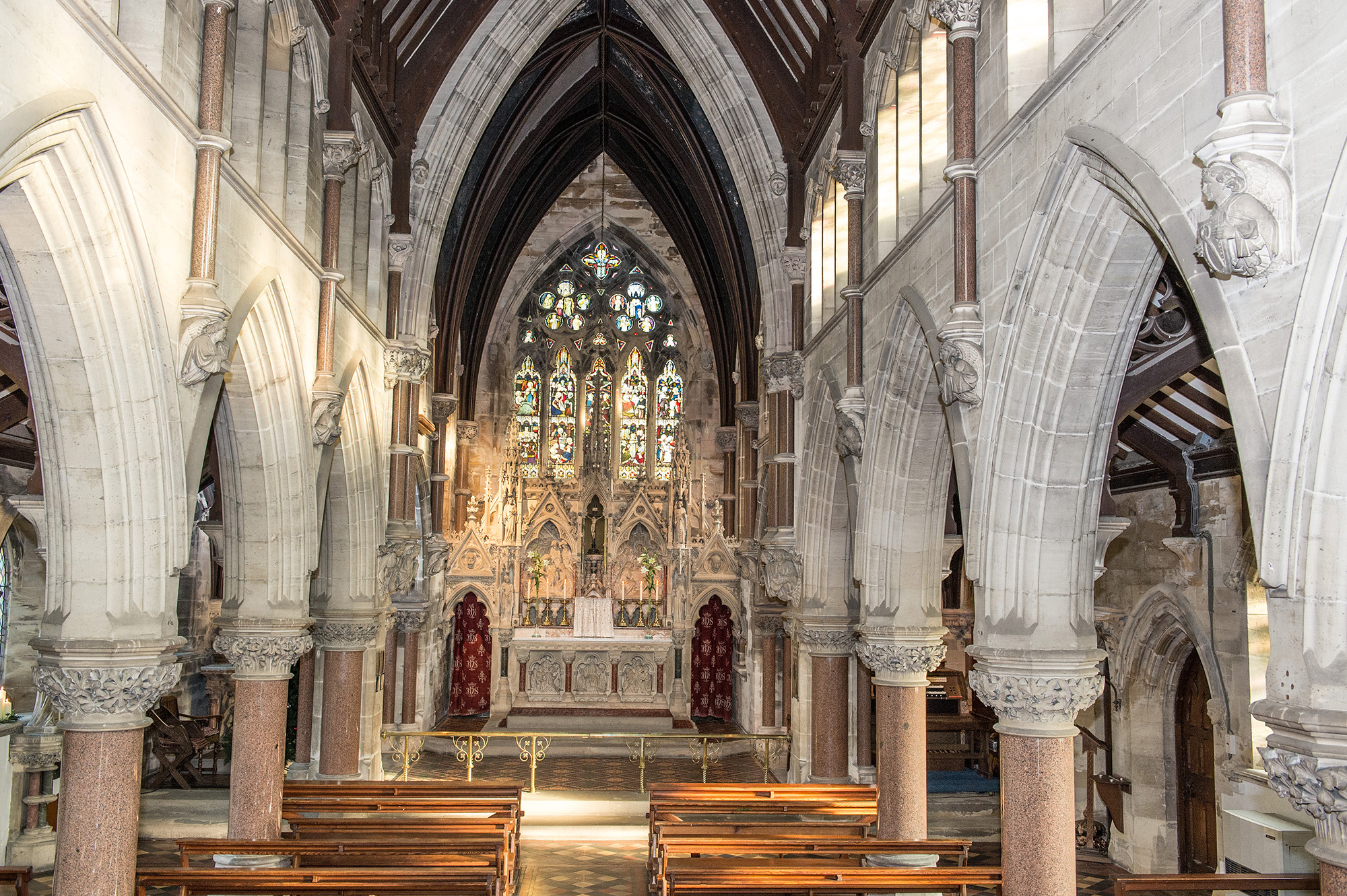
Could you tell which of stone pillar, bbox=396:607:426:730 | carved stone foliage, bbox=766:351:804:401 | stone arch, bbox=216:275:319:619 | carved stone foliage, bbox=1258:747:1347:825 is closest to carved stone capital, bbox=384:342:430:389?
stone arch, bbox=216:275:319:619

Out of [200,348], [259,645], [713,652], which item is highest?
[200,348]

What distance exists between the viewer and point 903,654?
425 inches

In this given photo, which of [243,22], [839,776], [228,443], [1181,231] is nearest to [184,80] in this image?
[243,22]

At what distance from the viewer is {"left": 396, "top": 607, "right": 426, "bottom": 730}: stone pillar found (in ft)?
70.0

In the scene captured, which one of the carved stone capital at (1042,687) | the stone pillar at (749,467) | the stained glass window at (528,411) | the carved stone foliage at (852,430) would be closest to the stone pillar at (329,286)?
the carved stone foliage at (852,430)

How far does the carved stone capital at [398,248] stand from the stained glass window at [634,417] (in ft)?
41.1

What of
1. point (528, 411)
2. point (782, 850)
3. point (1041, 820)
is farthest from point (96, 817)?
point (528, 411)

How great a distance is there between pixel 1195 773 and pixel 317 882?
9.12 m

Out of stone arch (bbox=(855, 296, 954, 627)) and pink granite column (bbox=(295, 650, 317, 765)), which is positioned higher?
stone arch (bbox=(855, 296, 954, 627))

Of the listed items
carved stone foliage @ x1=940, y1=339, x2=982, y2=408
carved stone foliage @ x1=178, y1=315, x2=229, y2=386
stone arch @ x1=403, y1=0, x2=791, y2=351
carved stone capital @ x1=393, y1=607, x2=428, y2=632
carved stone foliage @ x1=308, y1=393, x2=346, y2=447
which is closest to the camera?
carved stone foliage @ x1=178, y1=315, x2=229, y2=386

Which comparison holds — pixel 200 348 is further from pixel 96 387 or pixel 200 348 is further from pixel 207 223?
pixel 207 223

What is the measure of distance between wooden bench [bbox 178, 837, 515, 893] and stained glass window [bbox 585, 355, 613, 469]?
17.0m

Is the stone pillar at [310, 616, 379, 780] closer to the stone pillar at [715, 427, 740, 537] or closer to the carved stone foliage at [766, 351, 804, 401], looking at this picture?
the carved stone foliage at [766, 351, 804, 401]

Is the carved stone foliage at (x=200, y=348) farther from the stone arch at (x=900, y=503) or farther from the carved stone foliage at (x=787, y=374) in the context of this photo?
the carved stone foliage at (x=787, y=374)
